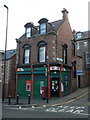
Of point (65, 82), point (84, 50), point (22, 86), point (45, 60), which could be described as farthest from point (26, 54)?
point (84, 50)

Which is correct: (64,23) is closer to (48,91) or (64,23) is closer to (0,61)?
(48,91)

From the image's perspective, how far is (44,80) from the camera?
1806cm

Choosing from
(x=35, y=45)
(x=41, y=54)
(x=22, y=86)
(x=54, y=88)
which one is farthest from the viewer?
(x=22, y=86)

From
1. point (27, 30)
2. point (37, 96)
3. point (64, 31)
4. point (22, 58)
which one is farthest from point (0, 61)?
point (64, 31)

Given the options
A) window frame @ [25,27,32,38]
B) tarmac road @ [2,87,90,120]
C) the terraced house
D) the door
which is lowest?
tarmac road @ [2,87,90,120]

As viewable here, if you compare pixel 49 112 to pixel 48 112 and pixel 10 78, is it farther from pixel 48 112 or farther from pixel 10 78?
pixel 10 78

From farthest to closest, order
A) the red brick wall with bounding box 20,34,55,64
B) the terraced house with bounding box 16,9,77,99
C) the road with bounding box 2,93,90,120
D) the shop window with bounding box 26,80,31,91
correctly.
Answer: the shop window with bounding box 26,80,31,91 → the red brick wall with bounding box 20,34,55,64 → the terraced house with bounding box 16,9,77,99 → the road with bounding box 2,93,90,120

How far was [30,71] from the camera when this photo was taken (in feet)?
62.4

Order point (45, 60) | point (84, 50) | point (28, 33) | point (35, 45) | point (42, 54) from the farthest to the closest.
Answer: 1. point (84, 50)
2. point (28, 33)
3. point (35, 45)
4. point (42, 54)
5. point (45, 60)

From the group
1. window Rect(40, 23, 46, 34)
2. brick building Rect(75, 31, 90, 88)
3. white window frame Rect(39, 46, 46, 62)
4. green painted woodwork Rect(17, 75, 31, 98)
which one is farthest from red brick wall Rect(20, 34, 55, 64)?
brick building Rect(75, 31, 90, 88)

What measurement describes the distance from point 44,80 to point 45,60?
247 centimetres

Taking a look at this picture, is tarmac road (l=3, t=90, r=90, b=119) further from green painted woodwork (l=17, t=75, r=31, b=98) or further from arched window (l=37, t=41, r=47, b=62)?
arched window (l=37, t=41, r=47, b=62)

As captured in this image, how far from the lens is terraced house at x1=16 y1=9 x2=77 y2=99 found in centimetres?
1759

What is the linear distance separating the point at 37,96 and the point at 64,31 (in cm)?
939
